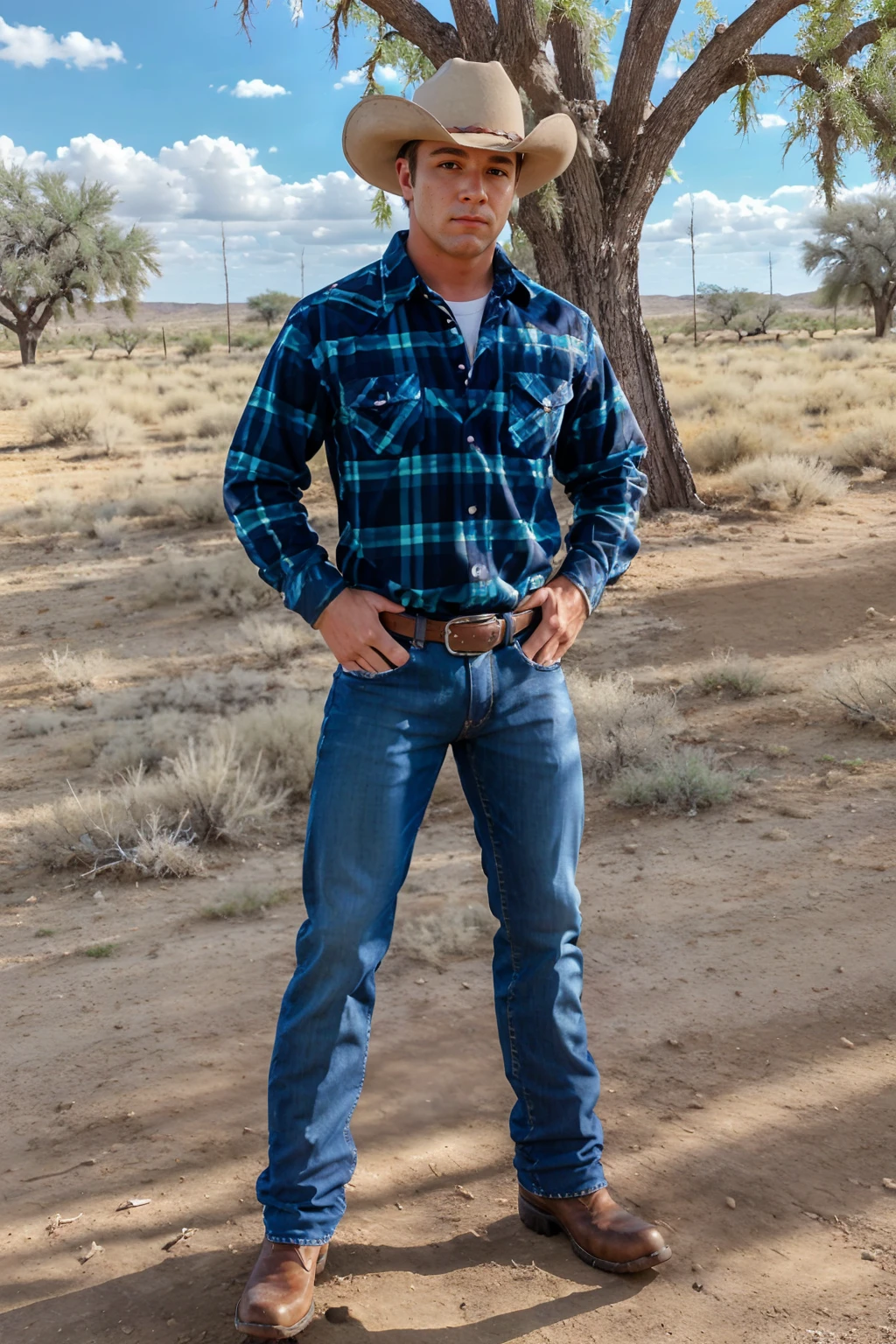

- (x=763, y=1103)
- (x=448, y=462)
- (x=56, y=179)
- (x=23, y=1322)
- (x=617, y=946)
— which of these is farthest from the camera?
(x=56, y=179)

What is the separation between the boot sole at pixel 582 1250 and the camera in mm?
2314

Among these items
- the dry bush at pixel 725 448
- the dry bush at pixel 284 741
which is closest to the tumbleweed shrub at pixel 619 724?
the dry bush at pixel 284 741

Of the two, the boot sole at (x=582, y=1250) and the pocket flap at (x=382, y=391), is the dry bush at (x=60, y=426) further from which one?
the boot sole at (x=582, y=1250)

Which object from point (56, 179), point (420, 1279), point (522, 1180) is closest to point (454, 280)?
point (522, 1180)

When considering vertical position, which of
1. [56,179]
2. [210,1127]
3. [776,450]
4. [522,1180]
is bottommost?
[210,1127]

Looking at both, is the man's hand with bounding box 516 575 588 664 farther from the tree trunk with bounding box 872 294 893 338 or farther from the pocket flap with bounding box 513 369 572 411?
the tree trunk with bounding box 872 294 893 338

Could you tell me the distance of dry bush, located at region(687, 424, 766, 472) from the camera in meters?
13.0

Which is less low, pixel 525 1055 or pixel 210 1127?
pixel 525 1055

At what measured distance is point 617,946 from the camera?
3.96 metres

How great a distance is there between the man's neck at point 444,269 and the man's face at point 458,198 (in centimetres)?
3

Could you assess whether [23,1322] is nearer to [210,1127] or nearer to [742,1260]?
[210,1127]

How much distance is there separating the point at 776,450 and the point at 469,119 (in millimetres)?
11861

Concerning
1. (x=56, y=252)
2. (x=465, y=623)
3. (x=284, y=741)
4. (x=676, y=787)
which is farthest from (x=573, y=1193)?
(x=56, y=252)

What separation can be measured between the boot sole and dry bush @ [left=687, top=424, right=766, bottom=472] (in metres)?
11.5
